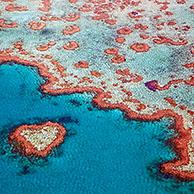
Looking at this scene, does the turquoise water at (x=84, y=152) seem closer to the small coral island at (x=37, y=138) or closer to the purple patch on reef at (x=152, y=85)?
the small coral island at (x=37, y=138)

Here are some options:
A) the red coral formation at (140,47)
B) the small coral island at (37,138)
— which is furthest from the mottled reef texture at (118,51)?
the small coral island at (37,138)

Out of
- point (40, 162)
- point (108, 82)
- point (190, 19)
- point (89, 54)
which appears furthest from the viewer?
point (190, 19)

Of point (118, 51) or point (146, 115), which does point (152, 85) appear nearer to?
point (146, 115)

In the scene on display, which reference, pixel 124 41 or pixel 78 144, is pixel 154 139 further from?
pixel 124 41

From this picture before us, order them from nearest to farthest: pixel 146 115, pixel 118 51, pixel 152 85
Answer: pixel 146 115 → pixel 152 85 → pixel 118 51

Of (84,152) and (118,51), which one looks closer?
(84,152)

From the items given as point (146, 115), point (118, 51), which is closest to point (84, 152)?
point (146, 115)

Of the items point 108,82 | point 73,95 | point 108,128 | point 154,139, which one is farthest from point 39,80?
point 154,139
